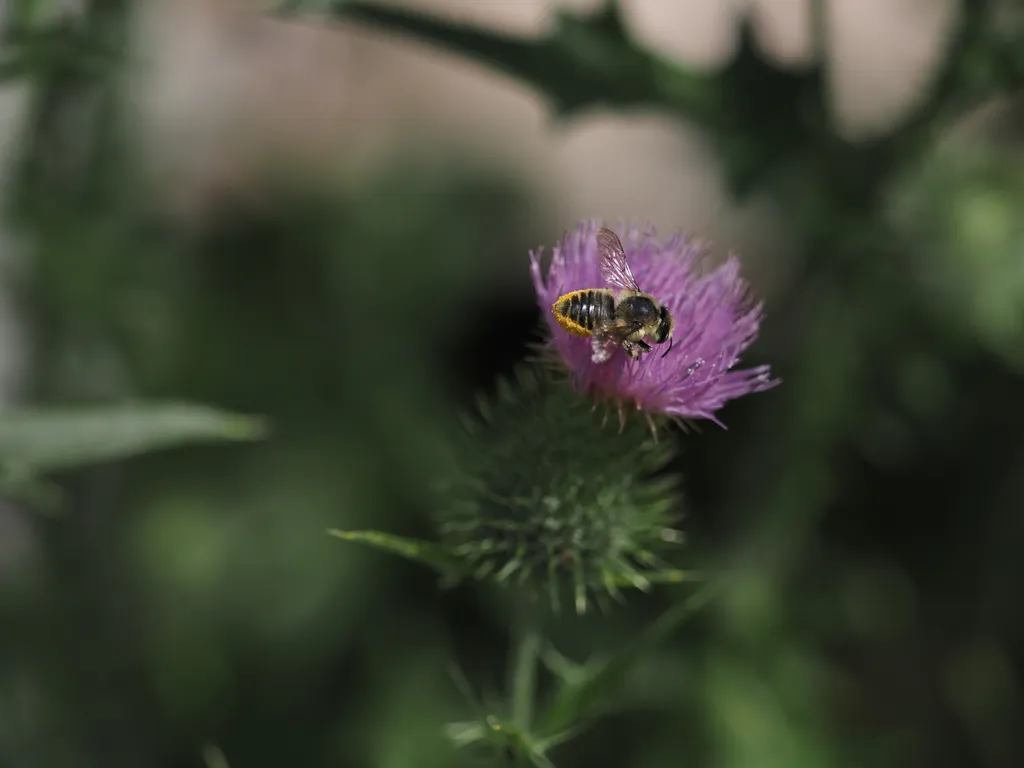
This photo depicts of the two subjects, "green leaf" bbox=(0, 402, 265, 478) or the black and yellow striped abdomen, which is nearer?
the black and yellow striped abdomen

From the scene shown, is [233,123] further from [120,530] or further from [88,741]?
[88,741]

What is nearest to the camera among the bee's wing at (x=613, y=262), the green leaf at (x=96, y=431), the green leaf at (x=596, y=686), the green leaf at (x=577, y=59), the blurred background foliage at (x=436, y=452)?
the green leaf at (x=596, y=686)

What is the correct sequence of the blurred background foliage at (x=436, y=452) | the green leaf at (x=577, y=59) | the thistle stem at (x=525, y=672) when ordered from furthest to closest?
the blurred background foliage at (x=436, y=452) → the green leaf at (x=577, y=59) → the thistle stem at (x=525, y=672)

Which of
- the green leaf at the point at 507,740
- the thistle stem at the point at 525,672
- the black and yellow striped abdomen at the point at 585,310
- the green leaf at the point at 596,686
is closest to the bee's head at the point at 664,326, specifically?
the black and yellow striped abdomen at the point at 585,310

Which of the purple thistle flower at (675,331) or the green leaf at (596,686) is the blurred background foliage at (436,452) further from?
the green leaf at (596,686)

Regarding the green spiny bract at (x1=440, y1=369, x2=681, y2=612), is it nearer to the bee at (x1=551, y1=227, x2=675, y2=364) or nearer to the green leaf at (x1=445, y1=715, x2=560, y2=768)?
the bee at (x1=551, y1=227, x2=675, y2=364)

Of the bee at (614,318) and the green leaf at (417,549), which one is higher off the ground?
the bee at (614,318)

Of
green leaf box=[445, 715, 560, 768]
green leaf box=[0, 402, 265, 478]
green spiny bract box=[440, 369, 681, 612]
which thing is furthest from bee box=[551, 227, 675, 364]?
green leaf box=[0, 402, 265, 478]

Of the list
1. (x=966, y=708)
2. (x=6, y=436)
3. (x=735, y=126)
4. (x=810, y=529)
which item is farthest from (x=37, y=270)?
(x=966, y=708)
